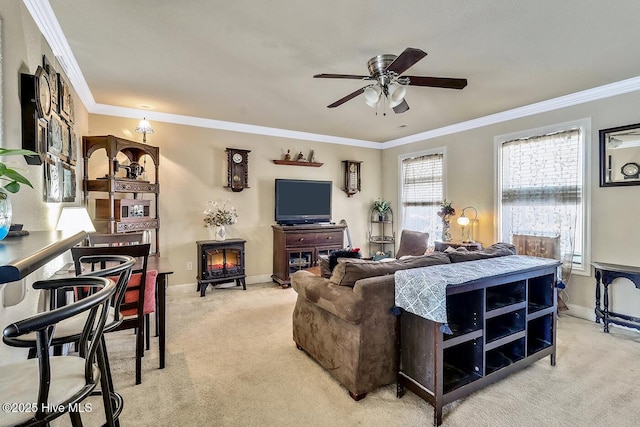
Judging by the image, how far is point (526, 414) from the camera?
1954mm

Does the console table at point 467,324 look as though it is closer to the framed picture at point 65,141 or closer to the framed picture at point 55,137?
the framed picture at point 55,137

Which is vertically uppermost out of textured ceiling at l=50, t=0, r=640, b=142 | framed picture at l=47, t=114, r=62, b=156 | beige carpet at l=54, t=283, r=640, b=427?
textured ceiling at l=50, t=0, r=640, b=142

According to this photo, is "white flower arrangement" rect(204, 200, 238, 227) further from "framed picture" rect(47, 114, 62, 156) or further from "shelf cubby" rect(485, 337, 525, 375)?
"shelf cubby" rect(485, 337, 525, 375)

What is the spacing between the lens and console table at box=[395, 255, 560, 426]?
1894 millimetres

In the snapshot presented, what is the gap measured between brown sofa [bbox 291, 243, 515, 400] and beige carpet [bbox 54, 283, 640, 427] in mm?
153

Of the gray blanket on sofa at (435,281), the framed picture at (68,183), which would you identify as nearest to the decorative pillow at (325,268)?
the gray blanket on sofa at (435,281)

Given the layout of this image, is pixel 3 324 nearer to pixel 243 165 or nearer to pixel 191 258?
pixel 191 258

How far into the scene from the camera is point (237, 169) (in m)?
4.99

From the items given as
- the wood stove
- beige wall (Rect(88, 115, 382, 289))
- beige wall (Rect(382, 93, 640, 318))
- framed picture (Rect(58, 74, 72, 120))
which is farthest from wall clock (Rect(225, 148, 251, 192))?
beige wall (Rect(382, 93, 640, 318))

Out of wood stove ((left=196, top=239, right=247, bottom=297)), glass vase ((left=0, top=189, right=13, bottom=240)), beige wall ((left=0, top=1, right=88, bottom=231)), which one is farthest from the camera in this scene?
wood stove ((left=196, top=239, right=247, bottom=297))

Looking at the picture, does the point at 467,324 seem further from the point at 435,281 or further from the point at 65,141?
the point at 65,141

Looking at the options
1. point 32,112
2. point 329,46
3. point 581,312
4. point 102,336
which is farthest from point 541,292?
point 32,112

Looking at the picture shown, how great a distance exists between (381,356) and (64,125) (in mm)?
3157

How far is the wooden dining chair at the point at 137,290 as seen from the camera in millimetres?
2033
